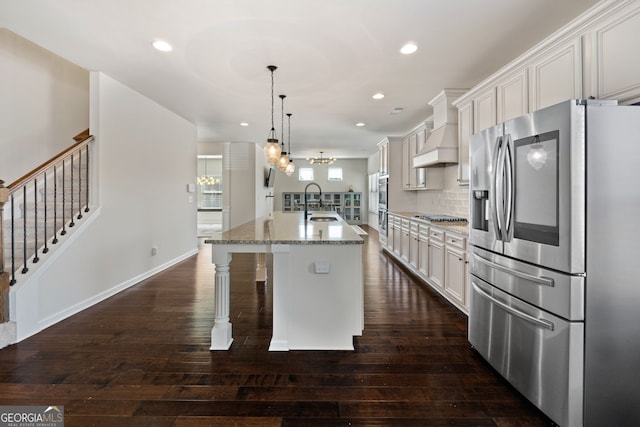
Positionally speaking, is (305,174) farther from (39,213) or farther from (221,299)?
(221,299)

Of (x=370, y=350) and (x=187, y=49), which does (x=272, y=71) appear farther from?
(x=370, y=350)

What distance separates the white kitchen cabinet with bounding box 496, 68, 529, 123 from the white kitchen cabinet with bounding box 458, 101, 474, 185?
0.55 meters

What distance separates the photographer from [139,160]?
4.31 meters

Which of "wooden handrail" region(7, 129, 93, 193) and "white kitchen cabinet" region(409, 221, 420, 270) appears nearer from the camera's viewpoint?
"wooden handrail" region(7, 129, 93, 193)

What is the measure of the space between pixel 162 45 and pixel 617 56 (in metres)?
3.51

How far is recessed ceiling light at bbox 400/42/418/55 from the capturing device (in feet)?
9.27

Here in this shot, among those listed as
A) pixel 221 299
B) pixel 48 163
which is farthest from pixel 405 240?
pixel 48 163

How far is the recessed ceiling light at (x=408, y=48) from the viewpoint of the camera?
2.82m

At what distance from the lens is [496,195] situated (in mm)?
2018

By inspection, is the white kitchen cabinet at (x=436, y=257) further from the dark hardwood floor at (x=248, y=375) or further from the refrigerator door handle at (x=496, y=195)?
the refrigerator door handle at (x=496, y=195)

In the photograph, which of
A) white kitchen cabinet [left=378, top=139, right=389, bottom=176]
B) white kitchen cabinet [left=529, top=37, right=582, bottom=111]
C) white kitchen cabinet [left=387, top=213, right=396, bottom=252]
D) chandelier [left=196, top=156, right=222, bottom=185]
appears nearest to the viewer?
white kitchen cabinet [left=529, top=37, right=582, bottom=111]

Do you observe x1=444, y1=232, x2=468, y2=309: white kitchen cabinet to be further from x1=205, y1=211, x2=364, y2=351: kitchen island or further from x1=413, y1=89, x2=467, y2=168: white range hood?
x1=205, y1=211, x2=364, y2=351: kitchen island

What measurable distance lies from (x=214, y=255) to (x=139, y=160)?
2.78m

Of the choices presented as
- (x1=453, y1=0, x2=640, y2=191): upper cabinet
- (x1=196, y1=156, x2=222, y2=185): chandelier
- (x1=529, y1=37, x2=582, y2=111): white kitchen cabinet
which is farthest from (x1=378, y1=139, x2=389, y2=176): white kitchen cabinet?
(x1=196, y1=156, x2=222, y2=185): chandelier
